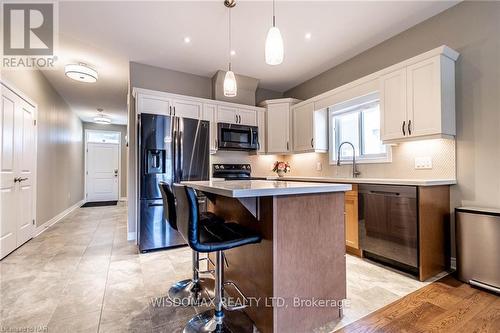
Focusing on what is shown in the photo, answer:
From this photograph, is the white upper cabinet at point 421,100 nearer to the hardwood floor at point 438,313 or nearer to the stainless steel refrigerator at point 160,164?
the hardwood floor at point 438,313

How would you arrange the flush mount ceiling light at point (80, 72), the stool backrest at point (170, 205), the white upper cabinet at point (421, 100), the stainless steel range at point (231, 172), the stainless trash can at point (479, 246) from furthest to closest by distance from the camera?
the stainless steel range at point (231, 172) < the flush mount ceiling light at point (80, 72) < the white upper cabinet at point (421, 100) < the stainless trash can at point (479, 246) < the stool backrest at point (170, 205)

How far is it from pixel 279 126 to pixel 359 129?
4.56ft

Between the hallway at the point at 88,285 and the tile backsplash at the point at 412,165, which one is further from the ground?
the tile backsplash at the point at 412,165

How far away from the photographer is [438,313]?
1.72 meters

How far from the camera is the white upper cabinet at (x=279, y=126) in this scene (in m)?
4.36

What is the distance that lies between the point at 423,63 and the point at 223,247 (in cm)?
272

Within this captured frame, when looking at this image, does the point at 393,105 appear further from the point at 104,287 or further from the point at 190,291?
the point at 104,287

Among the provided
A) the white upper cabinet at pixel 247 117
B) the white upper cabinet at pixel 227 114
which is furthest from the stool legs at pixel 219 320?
the white upper cabinet at pixel 247 117

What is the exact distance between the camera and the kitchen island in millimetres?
1393

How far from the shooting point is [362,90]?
3.13 m

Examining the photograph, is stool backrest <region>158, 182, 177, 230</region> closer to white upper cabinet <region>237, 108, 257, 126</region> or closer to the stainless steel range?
the stainless steel range

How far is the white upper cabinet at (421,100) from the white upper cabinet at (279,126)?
1756mm

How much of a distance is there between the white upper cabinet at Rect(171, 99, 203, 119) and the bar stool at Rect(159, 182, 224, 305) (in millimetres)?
2000

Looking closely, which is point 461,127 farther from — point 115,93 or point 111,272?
point 115,93
